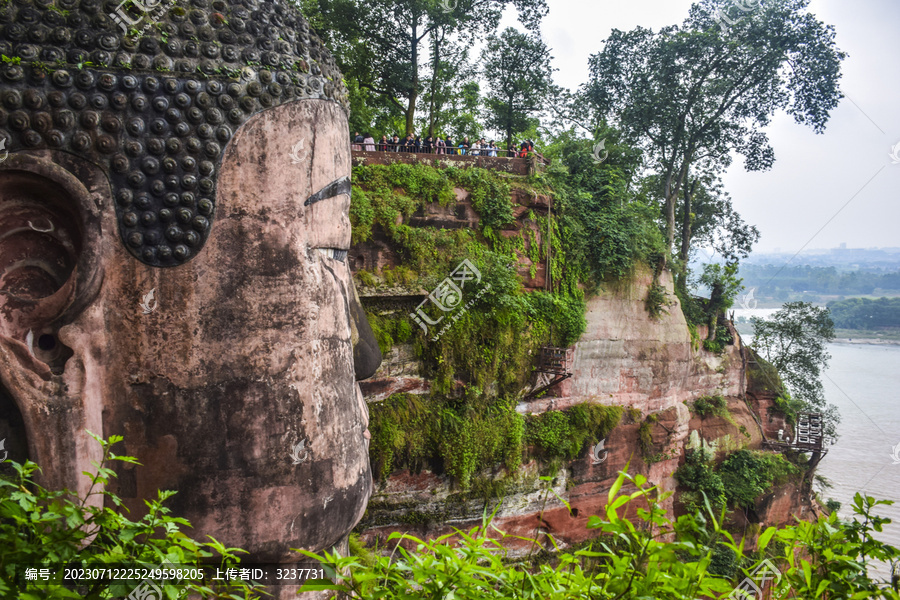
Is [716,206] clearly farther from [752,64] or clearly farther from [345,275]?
[345,275]

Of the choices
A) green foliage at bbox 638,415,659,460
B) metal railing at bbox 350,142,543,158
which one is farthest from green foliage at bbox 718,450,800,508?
metal railing at bbox 350,142,543,158

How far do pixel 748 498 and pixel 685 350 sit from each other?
4.27 metres

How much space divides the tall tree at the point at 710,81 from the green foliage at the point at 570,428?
671cm

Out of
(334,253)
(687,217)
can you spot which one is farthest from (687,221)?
(334,253)

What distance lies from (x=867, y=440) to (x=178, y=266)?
37.7 metres

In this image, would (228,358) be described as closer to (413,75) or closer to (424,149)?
(424,149)

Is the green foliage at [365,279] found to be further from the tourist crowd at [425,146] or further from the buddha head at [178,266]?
the buddha head at [178,266]

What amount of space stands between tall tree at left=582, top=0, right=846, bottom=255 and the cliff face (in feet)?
14.0

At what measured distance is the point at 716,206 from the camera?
20.2 m

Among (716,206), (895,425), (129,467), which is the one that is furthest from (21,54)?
(895,425)

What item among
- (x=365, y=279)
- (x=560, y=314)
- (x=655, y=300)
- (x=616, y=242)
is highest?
(x=616, y=242)

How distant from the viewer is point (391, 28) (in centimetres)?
1527

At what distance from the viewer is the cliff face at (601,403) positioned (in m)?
11.8

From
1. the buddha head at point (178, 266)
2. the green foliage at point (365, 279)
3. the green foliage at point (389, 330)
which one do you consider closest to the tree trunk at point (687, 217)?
the green foliage at point (389, 330)
